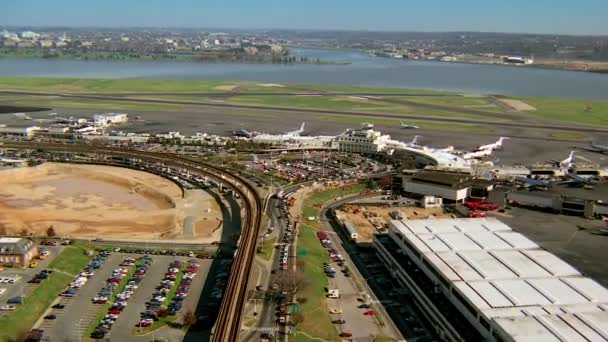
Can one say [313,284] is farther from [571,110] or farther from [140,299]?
[571,110]

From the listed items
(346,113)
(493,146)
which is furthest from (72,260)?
(346,113)

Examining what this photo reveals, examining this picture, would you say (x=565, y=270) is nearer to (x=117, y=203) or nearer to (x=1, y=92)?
(x=117, y=203)

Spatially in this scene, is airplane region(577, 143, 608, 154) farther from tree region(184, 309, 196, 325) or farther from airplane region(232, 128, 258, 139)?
tree region(184, 309, 196, 325)

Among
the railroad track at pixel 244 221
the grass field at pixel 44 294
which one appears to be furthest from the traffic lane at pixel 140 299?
the railroad track at pixel 244 221

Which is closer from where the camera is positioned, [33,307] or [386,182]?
[33,307]

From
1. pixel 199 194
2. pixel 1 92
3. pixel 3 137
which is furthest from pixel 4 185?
pixel 1 92

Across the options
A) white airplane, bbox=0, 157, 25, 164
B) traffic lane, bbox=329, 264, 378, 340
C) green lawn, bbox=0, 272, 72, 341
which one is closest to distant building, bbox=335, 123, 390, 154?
white airplane, bbox=0, 157, 25, 164

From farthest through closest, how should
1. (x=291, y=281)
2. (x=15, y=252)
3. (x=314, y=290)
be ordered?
1. (x=15, y=252)
2. (x=314, y=290)
3. (x=291, y=281)
